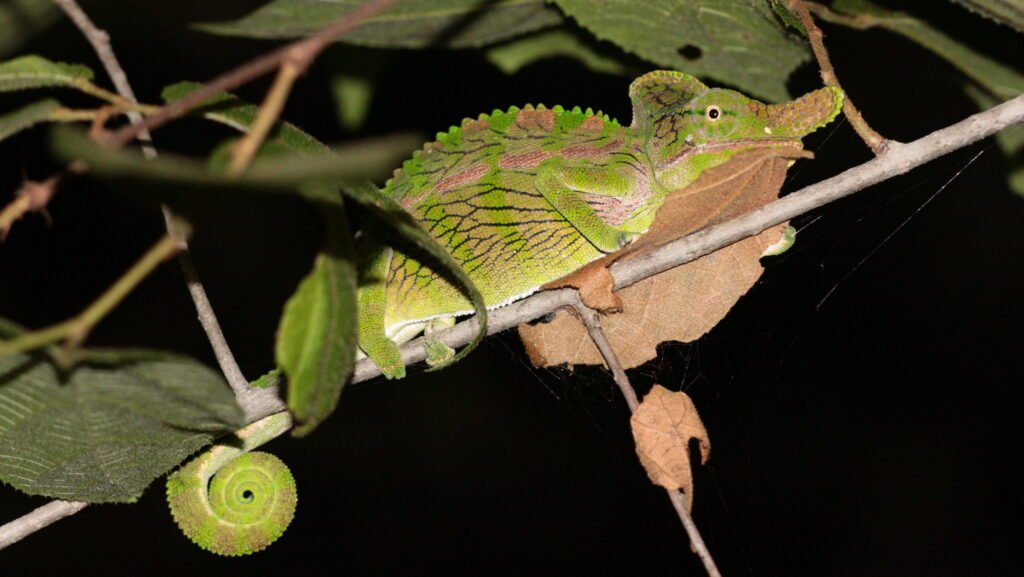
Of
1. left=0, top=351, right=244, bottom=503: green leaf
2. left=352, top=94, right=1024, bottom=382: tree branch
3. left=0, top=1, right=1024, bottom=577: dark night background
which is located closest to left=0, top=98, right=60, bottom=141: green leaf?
left=0, top=351, right=244, bottom=503: green leaf

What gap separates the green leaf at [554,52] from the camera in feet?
5.69

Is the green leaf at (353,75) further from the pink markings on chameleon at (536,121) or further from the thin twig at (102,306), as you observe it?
→ the thin twig at (102,306)

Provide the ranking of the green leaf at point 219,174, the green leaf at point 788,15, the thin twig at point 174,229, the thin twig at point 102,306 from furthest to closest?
1. the green leaf at point 788,15
2. the thin twig at point 174,229
3. the thin twig at point 102,306
4. the green leaf at point 219,174

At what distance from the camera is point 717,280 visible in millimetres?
1573

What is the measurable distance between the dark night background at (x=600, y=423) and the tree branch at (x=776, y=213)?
79.7 inches

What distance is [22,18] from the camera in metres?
1.23

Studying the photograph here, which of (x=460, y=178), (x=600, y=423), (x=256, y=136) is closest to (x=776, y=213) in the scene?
(x=460, y=178)

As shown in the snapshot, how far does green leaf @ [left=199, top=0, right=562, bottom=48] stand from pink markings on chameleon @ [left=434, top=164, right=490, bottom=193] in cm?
27

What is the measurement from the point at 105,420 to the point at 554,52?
105cm

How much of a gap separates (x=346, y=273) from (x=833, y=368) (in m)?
3.67

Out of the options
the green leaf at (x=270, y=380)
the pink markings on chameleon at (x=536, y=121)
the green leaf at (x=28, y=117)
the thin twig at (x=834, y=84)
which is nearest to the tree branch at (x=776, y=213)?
the thin twig at (x=834, y=84)

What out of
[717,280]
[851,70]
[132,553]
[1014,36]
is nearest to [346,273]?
[717,280]

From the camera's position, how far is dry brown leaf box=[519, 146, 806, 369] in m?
1.41

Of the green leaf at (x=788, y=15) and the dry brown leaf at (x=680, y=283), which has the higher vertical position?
the green leaf at (x=788, y=15)
